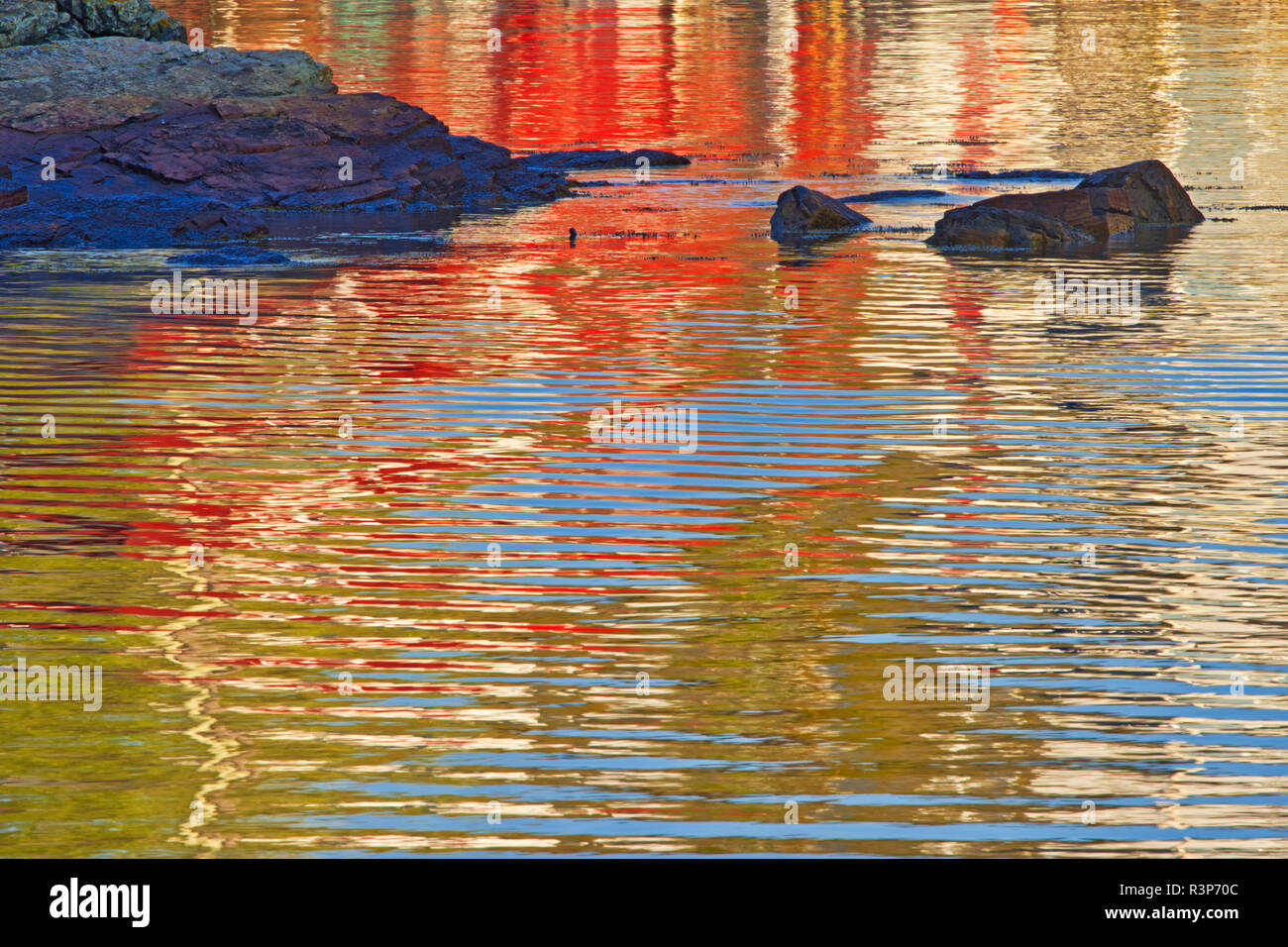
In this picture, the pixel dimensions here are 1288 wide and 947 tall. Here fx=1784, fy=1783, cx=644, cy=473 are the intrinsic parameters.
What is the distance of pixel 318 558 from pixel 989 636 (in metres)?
3.38

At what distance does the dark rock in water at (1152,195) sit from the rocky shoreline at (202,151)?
7342 mm

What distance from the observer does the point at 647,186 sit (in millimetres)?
23953

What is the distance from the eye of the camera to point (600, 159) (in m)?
26.4

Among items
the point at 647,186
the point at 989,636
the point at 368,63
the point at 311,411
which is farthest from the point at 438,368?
the point at 368,63

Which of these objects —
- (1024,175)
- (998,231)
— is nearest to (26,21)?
(1024,175)

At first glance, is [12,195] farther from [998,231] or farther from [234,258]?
[998,231]

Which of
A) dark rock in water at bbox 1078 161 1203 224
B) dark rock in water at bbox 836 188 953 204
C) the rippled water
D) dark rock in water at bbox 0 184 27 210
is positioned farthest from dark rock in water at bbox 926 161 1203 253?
dark rock in water at bbox 0 184 27 210

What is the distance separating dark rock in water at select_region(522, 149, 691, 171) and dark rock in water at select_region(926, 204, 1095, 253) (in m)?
7.02

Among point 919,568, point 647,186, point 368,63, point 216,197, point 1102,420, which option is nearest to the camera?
point 919,568

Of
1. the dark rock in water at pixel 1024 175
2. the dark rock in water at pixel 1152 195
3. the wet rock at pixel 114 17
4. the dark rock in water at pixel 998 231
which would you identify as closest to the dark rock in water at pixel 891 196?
the dark rock in water at pixel 1024 175

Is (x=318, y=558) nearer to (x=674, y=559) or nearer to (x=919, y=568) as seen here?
(x=674, y=559)

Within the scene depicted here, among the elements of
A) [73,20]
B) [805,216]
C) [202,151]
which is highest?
[73,20]

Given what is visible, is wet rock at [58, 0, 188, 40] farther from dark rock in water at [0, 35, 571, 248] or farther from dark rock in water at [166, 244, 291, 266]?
dark rock in water at [166, 244, 291, 266]

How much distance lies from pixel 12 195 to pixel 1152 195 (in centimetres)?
1335
